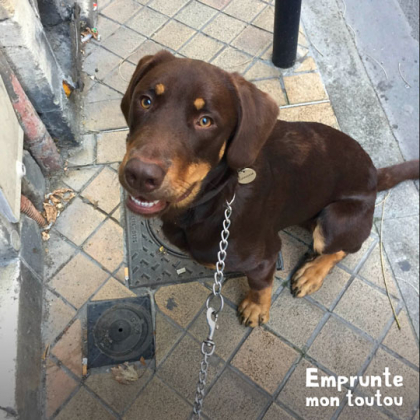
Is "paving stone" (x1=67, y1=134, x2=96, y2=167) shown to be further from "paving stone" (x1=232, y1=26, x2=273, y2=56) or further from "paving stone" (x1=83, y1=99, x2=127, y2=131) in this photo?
"paving stone" (x1=232, y1=26, x2=273, y2=56)

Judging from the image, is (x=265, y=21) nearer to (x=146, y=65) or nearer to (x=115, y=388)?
(x=146, y=65)

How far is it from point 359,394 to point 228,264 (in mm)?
1187

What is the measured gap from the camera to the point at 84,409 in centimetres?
246

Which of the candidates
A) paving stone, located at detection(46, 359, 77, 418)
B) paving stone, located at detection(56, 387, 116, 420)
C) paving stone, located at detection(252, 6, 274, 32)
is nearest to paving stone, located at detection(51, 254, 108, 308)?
paving stone, located at detection(46, 359, 77, 418)

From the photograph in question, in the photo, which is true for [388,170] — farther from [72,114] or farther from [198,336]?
[72,114]

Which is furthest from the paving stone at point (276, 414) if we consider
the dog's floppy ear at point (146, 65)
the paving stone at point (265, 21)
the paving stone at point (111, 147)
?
the paving stone at point (265, 21)

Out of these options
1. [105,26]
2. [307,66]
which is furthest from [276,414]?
[105,26]

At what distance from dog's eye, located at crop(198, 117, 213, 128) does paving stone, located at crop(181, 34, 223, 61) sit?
234cm

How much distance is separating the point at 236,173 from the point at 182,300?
116 centimetres

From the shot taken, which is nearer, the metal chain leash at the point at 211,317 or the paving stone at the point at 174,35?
the metal chain leash at the point at 211,317

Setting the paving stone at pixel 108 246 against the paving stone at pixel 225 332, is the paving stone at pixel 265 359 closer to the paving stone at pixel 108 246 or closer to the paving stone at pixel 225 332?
the paving stone at pixel 225 332

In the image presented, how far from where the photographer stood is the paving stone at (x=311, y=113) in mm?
3496

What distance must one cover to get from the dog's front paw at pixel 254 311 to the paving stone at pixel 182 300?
30 centimetres

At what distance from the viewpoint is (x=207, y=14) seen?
4141 millimetres
